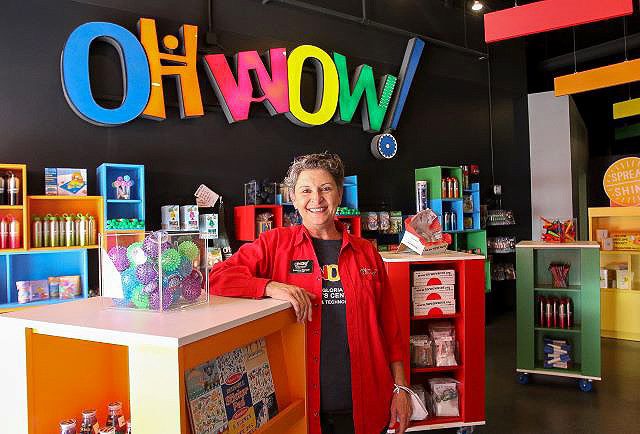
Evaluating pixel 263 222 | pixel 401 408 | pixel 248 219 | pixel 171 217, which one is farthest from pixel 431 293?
pixel 171 217

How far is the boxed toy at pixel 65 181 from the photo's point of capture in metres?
4.37

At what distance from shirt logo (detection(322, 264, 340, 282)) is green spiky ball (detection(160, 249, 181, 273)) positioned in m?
0.69

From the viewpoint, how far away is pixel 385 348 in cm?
208

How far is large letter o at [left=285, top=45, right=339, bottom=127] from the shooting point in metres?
5.89

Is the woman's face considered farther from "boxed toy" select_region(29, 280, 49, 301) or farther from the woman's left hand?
"boxed toy" select_region(29, 280, 49, 301)

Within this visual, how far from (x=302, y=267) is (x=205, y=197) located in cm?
363

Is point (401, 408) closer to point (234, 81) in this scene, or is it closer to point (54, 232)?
point (54, 232)

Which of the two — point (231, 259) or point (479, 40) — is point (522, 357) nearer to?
point (231, 259)

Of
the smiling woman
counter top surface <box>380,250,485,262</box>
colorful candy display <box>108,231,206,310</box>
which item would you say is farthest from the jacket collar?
counter top surface <box>380,250,485,262</box>

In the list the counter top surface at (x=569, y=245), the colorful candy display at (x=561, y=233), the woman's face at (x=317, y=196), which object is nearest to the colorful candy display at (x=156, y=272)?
the woman's face at (x=317, y=196)

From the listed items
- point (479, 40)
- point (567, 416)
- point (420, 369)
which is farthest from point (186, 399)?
point (479, 40)

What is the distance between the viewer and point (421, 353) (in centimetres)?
359

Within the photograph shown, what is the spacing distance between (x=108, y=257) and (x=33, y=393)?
0.44 metres

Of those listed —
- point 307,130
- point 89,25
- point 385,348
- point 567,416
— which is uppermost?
point 89,25
